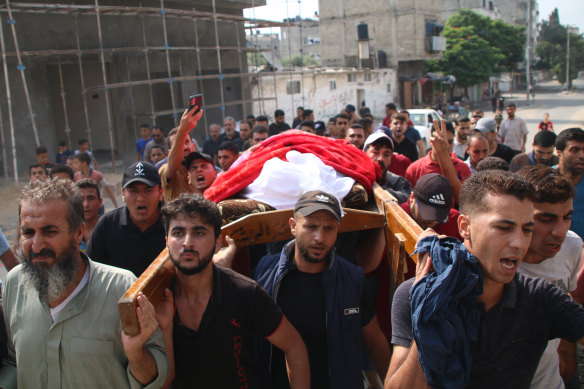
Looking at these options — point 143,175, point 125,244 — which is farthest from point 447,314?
point 143,175

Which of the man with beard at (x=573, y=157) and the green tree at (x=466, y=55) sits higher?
the green tree at (x=466, y=55)

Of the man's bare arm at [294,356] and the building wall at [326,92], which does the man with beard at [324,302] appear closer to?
the man's bare arm at [294,356]

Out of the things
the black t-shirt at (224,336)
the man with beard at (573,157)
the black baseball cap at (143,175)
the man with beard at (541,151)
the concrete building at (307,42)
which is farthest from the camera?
the concrete building at (307,42)

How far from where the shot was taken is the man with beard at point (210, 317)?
2268 millimetres

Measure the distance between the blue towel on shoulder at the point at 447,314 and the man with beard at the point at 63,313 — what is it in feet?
3.50

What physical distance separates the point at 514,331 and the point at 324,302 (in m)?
1.00

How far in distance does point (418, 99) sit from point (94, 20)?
2577 centimetres

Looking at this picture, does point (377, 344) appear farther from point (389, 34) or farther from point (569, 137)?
point (389, 34)

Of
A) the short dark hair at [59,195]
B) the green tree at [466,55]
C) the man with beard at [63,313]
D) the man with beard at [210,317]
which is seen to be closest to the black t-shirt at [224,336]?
the man with beard at [210,317]

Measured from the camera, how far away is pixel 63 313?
7.27ft

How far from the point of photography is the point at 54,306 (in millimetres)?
2314

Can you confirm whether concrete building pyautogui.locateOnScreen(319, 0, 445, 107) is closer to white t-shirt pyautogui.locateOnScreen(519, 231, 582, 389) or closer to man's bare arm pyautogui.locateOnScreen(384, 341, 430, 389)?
white t-shirt pyautogui.locateOnScreen(519, 231, 582, 389)

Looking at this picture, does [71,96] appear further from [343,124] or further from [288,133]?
[288,133]

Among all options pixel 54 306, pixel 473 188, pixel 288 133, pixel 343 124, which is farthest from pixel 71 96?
pixel 473 188
